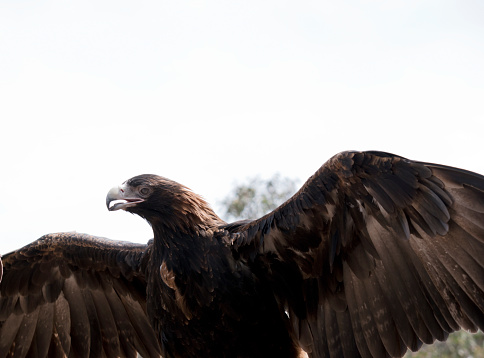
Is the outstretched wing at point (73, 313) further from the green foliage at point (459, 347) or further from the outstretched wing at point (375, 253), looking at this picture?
the green foliage at point (459, 347)

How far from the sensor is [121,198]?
624cm

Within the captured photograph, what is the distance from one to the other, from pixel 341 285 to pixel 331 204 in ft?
2.60

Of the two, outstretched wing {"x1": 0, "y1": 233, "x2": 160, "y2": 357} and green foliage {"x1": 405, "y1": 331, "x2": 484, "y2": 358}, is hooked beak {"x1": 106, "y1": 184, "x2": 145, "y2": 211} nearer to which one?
outstretched wing {"x1": 0, "y1": 233, "x2": 160, "y2": 357}

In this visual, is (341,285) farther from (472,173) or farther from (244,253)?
(472,173)

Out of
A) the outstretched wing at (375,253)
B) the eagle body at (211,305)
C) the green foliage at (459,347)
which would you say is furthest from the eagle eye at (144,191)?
the green foliage at (459,347)

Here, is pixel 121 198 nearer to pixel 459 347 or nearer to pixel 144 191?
pixel 144 191

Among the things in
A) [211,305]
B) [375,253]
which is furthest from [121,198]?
[375,253]

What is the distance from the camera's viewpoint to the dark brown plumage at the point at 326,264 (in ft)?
16.6

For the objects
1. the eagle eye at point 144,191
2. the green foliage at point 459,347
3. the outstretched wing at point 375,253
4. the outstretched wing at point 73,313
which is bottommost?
the green foliage at point 459,347

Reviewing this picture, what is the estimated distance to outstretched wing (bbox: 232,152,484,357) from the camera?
16.5ft

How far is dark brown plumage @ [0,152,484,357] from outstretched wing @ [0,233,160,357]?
57 cm

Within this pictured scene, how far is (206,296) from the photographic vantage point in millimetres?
5758

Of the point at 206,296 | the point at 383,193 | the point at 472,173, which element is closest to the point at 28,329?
the point at 206,296

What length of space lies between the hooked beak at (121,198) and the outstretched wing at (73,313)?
1307 mm
